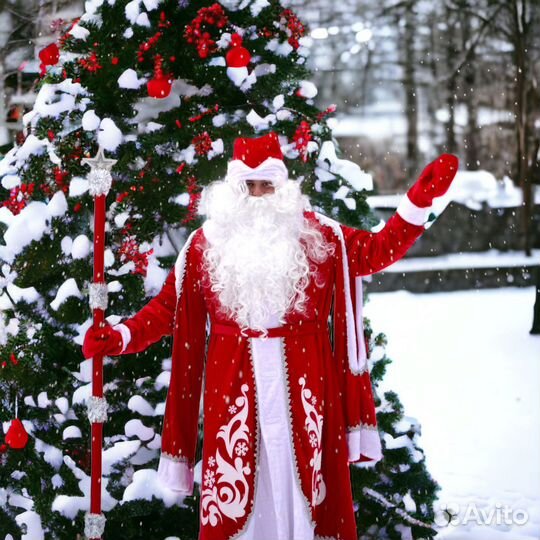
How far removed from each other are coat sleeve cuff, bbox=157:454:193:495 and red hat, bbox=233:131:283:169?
1.22 metres

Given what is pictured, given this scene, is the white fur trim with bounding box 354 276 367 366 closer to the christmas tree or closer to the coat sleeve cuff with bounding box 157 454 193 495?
the christmas tree

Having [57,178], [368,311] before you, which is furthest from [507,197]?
[57,178]

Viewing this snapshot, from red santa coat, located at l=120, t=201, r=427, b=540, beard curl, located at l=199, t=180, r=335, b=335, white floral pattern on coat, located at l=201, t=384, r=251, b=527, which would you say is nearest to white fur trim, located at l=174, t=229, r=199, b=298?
red santa coat, located at l=120, t=201, r=427, b=540

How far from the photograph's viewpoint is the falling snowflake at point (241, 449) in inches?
129

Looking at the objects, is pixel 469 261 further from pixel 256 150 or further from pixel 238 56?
pixel 256 150

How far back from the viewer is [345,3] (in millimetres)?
12672

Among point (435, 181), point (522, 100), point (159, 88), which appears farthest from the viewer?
point (522, 100)

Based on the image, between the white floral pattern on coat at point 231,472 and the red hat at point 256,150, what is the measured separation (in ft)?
2.84

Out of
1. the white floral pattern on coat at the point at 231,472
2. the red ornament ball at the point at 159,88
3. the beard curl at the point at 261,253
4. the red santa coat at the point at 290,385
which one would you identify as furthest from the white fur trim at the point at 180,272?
the red ornament ball at the point at 159,88

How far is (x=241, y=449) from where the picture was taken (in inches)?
129

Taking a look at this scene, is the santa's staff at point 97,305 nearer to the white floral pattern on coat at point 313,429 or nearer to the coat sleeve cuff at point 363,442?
the white floral pattern on coat at point 313,429

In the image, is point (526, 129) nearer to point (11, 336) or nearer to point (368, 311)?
point (368, 311)

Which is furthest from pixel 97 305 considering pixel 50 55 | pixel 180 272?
pixel 50 55

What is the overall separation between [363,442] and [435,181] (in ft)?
3.56
